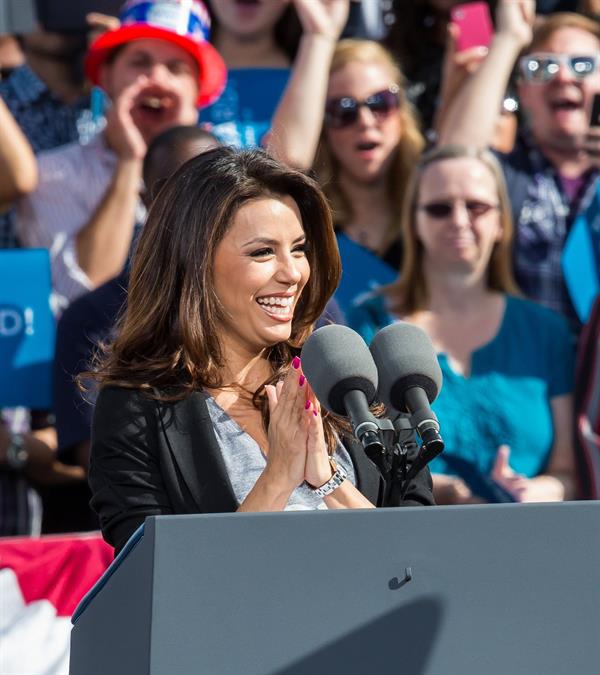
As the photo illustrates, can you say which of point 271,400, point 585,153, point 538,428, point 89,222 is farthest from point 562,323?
point 271,400

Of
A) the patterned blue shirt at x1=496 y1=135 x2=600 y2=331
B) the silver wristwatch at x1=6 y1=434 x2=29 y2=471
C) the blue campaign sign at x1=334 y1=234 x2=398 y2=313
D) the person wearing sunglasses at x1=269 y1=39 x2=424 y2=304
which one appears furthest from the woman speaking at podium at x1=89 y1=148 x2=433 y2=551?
the patterned blue shirt at x1=496 y1=135 x2=600 y2=331

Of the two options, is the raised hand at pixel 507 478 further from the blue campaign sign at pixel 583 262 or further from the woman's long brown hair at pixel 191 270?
the woman's long brown hair at pixel 191 270

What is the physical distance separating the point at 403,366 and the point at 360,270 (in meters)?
2.73

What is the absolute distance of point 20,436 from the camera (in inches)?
168

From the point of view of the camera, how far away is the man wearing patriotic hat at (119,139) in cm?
452

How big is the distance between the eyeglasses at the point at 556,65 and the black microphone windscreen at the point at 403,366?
3.25 metres

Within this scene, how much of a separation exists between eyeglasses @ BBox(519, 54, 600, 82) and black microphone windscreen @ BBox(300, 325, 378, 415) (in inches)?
130

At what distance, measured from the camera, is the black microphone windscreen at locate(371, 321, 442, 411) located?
1.91 m

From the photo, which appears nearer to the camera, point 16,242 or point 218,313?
point 218,313

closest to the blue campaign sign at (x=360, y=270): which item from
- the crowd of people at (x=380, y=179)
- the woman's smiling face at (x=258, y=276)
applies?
the crowd of people at (x=380, y=179)

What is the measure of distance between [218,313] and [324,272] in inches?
9.9

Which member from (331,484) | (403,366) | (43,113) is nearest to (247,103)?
(43,113)

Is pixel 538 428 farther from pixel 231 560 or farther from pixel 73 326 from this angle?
pixel 231 560

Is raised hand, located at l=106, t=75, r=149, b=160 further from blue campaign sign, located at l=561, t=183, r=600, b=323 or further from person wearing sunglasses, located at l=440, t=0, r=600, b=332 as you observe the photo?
blue campaign sign, located at l=561, t=183, r=600, b=323
